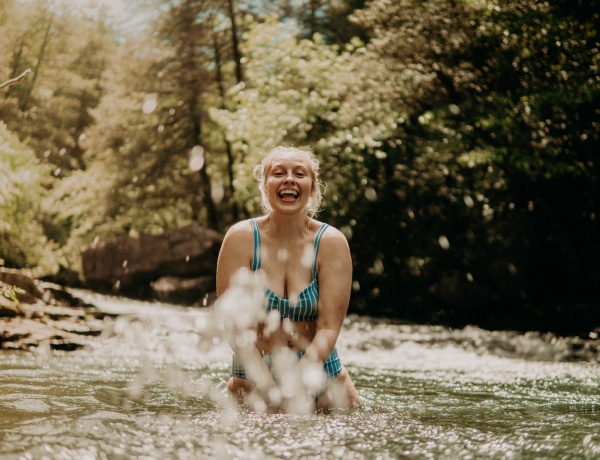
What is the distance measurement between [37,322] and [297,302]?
20.2 ft

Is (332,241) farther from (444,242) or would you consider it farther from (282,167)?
(444,242)

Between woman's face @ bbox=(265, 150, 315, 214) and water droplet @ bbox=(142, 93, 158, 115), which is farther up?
woman's face @ bbox=(265, 150, 315, 214)

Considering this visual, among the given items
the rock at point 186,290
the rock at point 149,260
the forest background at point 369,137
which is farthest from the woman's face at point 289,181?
the rock at point 149,260

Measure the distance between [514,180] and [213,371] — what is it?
12.1m

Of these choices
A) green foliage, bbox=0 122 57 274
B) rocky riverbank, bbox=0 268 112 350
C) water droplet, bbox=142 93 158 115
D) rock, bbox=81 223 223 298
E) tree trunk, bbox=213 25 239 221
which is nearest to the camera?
rocky riverbank, bbox=0 268 112 350

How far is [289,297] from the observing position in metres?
4.03

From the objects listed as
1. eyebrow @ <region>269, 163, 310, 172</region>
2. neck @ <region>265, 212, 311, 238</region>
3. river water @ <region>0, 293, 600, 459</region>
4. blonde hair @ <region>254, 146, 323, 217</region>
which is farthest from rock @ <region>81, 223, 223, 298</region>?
eyebrow @ <region>269, 163, 310, 172</region>

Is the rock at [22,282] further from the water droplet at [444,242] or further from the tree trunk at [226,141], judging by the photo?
the tree trunk at [226,141]

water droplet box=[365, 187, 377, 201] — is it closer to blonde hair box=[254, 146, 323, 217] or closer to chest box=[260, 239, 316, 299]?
blonde hair box=[254, 146, 323, 217]

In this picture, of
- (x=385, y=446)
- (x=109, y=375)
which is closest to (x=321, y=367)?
(x=385, y=446)

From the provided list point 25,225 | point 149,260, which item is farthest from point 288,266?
point 25,225

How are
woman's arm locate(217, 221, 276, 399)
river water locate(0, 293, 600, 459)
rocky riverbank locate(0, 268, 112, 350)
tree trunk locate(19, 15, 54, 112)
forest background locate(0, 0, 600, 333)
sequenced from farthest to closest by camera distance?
tree trunk locate(19, 15, 54, 112) < forest background locate(0, 0, 600, 333) < rocky riverbank locate(0, 268, 112, 350) < woman's arm locate(217, 221, 276, 399) < river water locate(0, 293, 600, 459)

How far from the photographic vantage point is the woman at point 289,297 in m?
3.82

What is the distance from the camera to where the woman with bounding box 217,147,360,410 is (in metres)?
3.82
